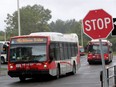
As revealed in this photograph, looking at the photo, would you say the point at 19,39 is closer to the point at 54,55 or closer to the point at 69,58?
the point at 54,55

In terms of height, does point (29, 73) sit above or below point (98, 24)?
below

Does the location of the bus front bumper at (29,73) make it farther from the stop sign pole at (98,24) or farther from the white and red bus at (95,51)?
the white and red bus at (95,51)

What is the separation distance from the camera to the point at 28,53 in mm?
24141

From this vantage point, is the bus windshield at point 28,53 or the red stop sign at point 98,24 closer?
the red stop sign at point 98,24

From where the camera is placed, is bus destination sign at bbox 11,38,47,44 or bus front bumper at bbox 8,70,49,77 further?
bus destination sign at bbox 11,38,47,44

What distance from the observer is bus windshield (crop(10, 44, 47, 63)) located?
2411cm

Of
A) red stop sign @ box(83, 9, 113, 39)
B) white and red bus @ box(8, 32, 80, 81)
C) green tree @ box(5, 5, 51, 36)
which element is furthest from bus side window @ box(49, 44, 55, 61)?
green tree @ box(5, 5, 51, 36)

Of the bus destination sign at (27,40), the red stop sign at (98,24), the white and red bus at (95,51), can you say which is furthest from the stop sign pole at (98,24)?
the white and red bus at (95,51)

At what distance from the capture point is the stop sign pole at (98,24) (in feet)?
34.2

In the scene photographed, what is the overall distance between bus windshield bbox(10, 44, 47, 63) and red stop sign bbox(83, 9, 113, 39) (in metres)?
13.5

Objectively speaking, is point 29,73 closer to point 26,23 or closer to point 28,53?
point 28,53

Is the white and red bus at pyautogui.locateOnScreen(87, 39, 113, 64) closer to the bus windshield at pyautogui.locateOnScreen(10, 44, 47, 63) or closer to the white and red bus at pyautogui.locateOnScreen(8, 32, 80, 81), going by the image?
the white and red bus at pyautogui.locateOnScreen(8, 32, 80, 81)

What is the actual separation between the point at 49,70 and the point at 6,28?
4290 inches

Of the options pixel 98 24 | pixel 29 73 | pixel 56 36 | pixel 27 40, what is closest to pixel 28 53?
pixel 27 40
